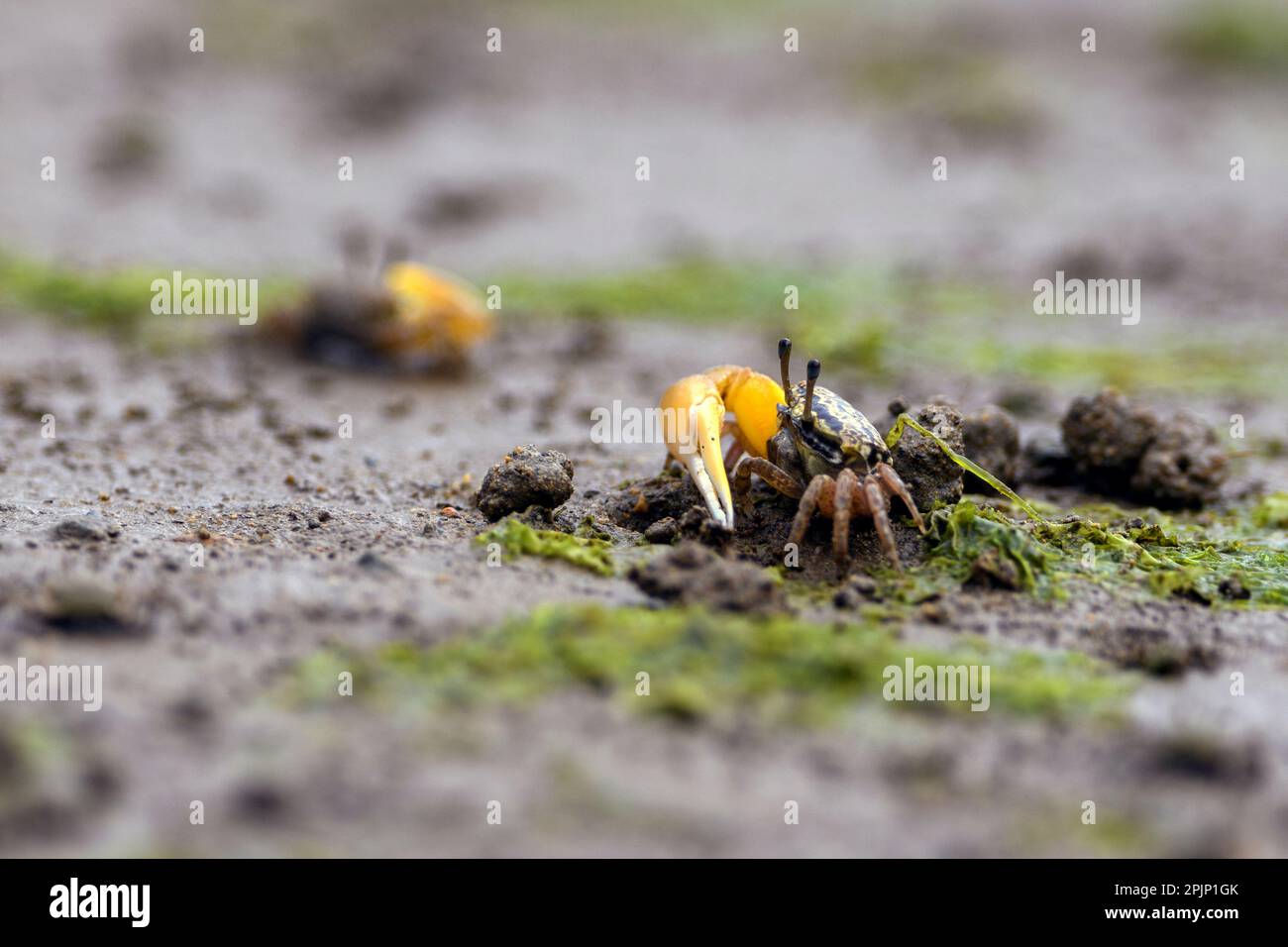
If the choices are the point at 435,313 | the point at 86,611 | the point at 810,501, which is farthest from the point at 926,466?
the point at 435,313

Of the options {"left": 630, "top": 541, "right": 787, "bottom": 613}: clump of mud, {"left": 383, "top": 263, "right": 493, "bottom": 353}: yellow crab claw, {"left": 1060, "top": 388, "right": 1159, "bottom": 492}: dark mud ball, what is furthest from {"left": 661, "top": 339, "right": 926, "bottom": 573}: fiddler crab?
{"left": 383, "top": 263, "right": 493, "bottom": 353}: yellow crab claw

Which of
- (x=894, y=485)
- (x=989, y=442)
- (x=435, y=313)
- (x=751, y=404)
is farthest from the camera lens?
(x=435, y=313)

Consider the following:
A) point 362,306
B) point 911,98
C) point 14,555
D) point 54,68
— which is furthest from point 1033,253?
point 54,68

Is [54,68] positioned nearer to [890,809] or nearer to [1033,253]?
[1033,253]

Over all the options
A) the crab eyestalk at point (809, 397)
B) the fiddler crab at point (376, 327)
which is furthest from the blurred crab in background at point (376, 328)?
the crab eyestalk at point (809, 397)

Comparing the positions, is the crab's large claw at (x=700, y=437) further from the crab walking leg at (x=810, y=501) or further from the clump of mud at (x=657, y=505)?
the crab walking leg at (x=810, y=501)

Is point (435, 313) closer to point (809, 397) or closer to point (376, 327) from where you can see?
point (376, 327)

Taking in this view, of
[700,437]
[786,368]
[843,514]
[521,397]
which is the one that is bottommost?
[843,514]
